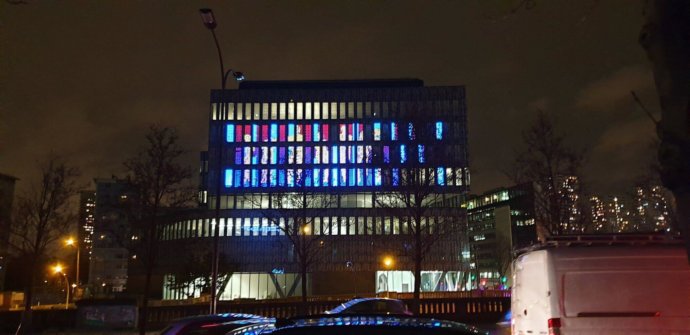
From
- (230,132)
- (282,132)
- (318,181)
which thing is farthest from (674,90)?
(230,132)

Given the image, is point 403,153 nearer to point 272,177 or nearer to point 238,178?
point 272,177

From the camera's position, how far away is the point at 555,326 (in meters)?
8.99

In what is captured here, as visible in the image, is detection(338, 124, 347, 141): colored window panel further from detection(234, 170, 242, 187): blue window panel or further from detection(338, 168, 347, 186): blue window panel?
detection(234, 170, 242, 187): blue window panel

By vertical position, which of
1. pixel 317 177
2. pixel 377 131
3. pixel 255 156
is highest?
pixel 377 131

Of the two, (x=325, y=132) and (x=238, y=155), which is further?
(x=325, y=132)

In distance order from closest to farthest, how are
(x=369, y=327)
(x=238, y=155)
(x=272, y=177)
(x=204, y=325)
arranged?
(x=369, y=327) → (x=204, y=325) → (x=272, y=177) → (x=238, y=155)

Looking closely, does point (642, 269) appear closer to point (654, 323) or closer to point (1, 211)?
point (654, 323)

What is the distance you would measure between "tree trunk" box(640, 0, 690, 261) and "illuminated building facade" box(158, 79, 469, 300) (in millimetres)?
73691

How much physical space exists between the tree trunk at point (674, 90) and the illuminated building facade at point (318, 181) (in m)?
73.7

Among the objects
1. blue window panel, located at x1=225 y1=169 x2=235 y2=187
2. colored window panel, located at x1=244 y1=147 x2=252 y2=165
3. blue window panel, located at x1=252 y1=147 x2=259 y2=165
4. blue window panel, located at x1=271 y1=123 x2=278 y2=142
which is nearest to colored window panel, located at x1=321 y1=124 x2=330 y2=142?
blue window panel, located at x1=271 y1=123 x2=278 y2=142

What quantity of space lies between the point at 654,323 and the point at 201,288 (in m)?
46.2

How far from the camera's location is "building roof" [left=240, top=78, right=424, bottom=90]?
96.1 metres

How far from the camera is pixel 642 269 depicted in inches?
357

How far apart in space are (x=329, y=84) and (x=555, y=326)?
295ft
